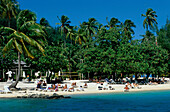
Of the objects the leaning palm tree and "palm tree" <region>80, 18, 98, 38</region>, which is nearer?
the leaning palm tree

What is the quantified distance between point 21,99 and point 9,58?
27.7 m

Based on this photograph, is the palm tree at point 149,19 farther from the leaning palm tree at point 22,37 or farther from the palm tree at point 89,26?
the leaning palm tree at point 22,37

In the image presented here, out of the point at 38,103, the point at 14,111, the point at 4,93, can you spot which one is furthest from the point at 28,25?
the point at 14,111

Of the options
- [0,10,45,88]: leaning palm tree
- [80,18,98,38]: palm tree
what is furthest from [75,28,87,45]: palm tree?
[0,10,45,88]: leaning palm tree

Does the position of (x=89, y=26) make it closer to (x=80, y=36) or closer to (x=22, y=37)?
(x=80, y=36)

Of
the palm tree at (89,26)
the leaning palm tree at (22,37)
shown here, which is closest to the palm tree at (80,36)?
the palm tree at (89,26)

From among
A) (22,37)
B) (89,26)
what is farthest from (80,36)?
(22,37)

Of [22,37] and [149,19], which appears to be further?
[149,19]

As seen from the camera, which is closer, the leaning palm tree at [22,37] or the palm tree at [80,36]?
→ the leaning palm tree at [22,37]

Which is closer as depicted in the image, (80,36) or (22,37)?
(22,37)

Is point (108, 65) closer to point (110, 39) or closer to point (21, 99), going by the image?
point (110, 39)

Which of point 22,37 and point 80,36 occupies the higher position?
point 80,36

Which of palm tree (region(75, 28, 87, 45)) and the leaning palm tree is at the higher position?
palm tree (region(75, 28, 87, 45))

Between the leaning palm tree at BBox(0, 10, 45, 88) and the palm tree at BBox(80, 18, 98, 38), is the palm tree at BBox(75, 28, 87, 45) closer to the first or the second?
the palm tree at BBox(80, 18, 98, 38)
